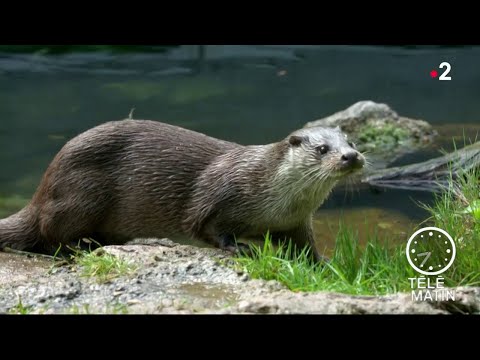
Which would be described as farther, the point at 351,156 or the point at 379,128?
the point at 379,128

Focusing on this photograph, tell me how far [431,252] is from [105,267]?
5.12 ft

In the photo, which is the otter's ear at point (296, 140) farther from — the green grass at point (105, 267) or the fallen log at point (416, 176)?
the fallen log at point (416, 176)

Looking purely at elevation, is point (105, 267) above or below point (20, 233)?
above

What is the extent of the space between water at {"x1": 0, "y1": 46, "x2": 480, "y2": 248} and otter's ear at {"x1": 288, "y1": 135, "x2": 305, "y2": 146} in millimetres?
278

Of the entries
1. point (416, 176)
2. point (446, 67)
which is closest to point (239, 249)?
point (446, 67)

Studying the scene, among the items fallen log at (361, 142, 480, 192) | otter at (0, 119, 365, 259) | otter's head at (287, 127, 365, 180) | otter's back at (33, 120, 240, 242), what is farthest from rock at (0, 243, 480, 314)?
fallen log at (361, 142, 480, 192)

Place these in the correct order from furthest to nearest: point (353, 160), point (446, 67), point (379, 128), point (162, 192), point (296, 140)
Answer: point (379, 128) < point (162, 192) < point (296, 140) < point (353, 160) < point (446, 67)

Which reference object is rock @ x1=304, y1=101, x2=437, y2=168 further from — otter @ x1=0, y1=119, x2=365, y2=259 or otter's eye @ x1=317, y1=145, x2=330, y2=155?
otter's eye @ x1=317, y1=145, x2=330, y2=155

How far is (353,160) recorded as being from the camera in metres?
5.01

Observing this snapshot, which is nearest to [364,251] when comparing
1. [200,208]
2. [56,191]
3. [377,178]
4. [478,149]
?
[200,208]

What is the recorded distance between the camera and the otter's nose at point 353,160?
16.4 ft

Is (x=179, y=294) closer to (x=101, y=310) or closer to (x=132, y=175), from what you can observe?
(x=101, y=310)

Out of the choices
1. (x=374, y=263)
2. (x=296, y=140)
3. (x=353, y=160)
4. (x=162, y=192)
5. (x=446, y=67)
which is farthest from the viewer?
(x=162, y=192)

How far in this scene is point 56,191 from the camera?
5.73 meters
